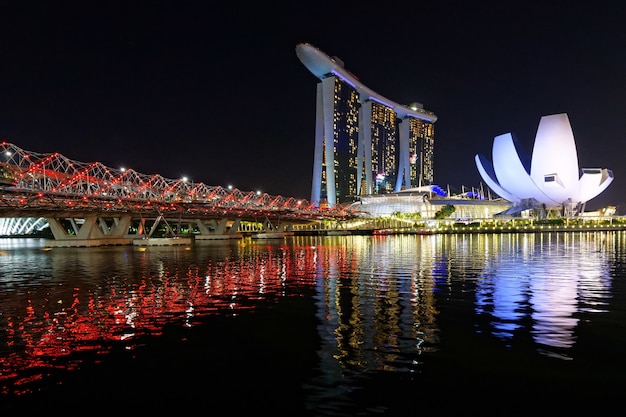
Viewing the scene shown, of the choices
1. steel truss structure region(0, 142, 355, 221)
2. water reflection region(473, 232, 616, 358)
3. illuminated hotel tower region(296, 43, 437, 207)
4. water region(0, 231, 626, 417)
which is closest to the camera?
water region(0, 231, 626, 417)

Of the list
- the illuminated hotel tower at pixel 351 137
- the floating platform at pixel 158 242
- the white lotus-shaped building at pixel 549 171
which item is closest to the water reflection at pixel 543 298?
the floating platform at pixel 158 242

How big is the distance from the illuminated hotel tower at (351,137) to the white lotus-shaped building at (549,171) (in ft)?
165

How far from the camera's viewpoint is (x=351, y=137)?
159 meters

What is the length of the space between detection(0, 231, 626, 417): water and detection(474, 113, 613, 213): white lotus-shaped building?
90.6m

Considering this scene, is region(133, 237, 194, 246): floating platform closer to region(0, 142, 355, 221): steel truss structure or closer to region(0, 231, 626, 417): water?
region(0, 142, 355, 221): steel truss structure

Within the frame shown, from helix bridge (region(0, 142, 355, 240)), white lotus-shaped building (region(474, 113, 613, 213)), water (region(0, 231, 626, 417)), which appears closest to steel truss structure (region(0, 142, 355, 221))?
helix bridge (region(0, 142, 355, 240))

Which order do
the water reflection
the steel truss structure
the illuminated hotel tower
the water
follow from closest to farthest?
the water
the water reflection
the steel truss structure
the illuminated hotel tower

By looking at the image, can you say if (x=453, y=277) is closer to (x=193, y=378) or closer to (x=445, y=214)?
(x=193, y=378)

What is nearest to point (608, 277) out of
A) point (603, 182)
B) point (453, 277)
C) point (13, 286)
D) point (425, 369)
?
point (453, 277)

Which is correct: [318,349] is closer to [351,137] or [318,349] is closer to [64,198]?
[64,198]

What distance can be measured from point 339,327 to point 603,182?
380ft

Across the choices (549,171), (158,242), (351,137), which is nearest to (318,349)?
(158,242)

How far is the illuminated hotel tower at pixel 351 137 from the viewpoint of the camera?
470 feet

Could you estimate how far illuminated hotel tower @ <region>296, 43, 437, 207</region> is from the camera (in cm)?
14338
